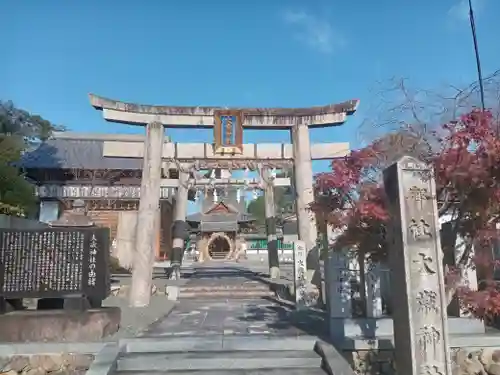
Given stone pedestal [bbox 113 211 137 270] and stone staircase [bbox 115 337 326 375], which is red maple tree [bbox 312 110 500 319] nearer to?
stone staircase [bbox 115 337 326 375]

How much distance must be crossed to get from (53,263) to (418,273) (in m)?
5.70

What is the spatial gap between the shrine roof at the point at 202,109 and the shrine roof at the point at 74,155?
12.8 m

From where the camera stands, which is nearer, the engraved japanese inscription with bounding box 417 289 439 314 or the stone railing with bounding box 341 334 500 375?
the engraved japanese inscription with bounding box 417 289 439 314

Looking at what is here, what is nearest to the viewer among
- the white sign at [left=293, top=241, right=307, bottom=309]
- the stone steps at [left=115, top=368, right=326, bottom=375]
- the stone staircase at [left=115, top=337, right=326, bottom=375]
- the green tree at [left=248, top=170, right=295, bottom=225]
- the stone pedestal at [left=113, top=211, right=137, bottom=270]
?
the stone steps at [left=115, top=368, right=326, bottom=375]

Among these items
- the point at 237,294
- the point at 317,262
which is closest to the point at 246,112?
the point at 317,262

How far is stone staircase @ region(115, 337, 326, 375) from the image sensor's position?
216 inches

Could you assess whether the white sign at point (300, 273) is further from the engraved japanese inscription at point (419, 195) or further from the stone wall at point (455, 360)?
the engraved japanese inscription at point (419, 195)

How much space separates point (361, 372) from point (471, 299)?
6.34ft

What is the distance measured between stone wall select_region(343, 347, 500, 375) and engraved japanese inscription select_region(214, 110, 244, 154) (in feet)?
24.7

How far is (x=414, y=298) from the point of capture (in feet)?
14.7

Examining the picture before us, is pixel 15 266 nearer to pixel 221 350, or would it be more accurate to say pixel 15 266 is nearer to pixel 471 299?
pixel 221 350

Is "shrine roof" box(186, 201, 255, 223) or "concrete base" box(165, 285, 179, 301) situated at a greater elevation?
"shrine roof" box(186, 201, 255, 223)

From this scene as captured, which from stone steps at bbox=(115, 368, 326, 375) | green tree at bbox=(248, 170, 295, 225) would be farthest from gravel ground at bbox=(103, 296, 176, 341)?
green tree at bbox=(248, 170, 295, 225)

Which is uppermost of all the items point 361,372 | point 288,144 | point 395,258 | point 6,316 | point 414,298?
point 288,144
